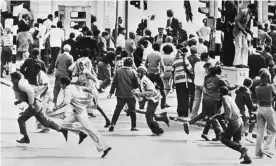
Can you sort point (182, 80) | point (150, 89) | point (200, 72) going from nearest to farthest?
1. point (150, 89)
2. point (200, 72)
3. point (182, 80)

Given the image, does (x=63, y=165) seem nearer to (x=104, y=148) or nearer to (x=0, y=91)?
(x=104, y=148)

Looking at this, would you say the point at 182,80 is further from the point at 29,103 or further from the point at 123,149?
the point at 29,103

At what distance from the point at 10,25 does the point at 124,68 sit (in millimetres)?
10665

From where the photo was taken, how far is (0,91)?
80.4ft

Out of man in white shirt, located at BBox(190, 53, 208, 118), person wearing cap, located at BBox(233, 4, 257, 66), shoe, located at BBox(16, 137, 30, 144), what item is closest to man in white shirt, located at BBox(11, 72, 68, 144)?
shoe, located at BBox(16, 137, 30, 144)

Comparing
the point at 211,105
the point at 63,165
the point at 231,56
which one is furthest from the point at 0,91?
the point at 63,165

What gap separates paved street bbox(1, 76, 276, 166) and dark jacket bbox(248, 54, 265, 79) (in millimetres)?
3044

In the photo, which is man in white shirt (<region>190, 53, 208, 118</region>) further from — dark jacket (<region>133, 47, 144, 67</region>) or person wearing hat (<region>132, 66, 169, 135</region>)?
dark jacket (<region>133, 47, 144, 67</region>)

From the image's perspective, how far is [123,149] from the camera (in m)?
16.5

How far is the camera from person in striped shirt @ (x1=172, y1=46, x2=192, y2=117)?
66.8 feet

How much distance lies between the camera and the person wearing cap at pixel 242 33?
794 inches

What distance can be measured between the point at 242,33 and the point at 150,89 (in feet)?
11.1

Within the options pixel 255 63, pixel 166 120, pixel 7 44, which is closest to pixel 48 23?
pixel 7 44

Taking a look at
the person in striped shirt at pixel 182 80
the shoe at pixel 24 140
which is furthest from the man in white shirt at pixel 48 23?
the shoe at pixel 24 140
